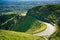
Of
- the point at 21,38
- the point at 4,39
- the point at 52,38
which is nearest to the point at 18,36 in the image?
the point at 21,38

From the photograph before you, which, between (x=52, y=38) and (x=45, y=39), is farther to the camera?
(x=45, y=39)

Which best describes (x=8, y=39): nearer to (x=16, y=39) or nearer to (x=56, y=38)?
(x=16, y=39)

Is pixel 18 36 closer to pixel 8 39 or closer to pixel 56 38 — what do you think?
pixel 8 39

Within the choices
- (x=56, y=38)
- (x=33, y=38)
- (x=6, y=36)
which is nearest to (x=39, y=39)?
(x=33, y=38)

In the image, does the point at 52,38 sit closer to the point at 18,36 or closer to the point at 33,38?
the point at 33,38

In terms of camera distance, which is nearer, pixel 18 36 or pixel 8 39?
pixel 8 39

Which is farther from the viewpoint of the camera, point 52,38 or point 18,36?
point 18,36

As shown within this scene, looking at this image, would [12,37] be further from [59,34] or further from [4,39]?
[59,34]
